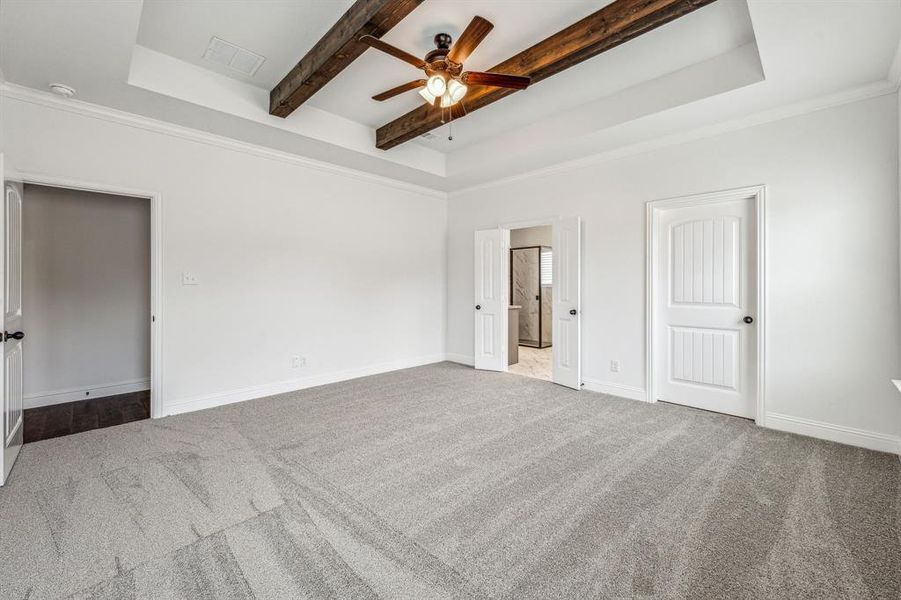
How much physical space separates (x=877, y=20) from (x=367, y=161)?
425 centimetres

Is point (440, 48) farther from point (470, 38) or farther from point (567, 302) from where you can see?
point (567, 302)

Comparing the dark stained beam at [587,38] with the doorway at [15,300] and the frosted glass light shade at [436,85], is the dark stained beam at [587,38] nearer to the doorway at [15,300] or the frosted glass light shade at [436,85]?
the frosted glass light shade at [436,85]

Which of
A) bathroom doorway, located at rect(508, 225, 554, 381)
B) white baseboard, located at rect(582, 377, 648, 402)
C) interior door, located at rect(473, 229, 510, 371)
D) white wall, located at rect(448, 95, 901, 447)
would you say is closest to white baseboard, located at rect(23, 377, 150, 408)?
interior door, located at rect(473, 229, 510, 371)

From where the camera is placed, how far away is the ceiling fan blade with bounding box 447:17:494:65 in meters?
2.43

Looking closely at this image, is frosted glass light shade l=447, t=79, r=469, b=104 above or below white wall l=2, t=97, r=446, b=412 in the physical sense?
above

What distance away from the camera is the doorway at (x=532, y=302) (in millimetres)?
4684

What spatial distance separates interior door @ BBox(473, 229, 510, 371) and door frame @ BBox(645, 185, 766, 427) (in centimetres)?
196

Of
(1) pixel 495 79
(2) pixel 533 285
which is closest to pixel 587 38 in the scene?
(1) pixel 495 79

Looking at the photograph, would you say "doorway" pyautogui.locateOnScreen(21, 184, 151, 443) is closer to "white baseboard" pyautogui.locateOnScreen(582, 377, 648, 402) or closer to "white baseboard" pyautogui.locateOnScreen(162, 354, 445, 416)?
"white baseboard" pyautogui.locateOnScreen(162, 354, 445, 416)

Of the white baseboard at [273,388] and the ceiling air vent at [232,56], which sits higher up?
the ceiling air vent at [232,56]

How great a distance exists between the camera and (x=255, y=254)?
427 cm

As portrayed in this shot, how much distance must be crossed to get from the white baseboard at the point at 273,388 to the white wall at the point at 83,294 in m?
1.46

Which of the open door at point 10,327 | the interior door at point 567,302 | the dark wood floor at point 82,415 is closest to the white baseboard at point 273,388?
the dark wood floor at point 82,415

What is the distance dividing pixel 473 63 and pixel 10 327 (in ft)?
12.7
